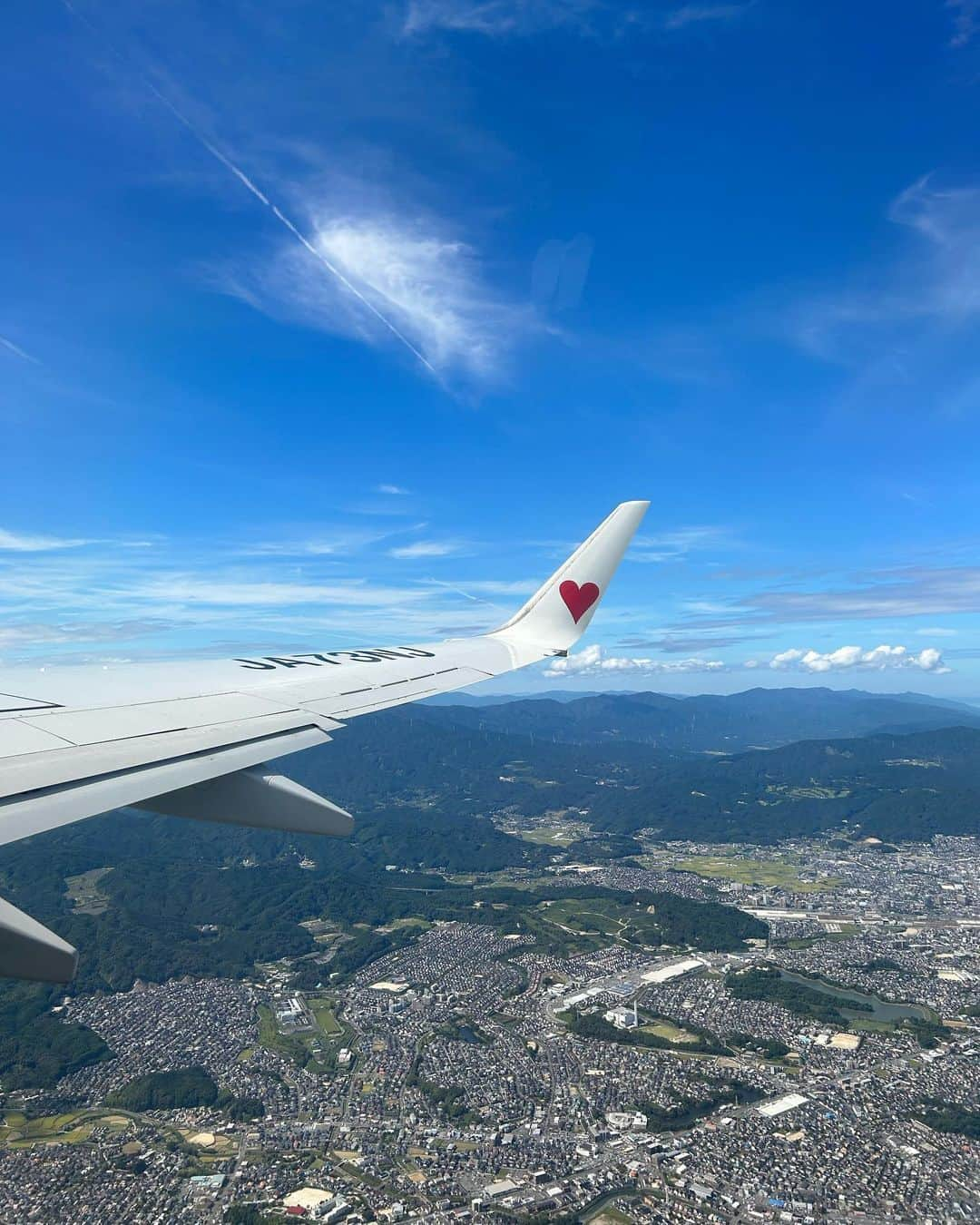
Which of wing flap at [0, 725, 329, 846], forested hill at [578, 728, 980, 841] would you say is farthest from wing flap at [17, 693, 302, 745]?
forested hill at [578, 728, 980, 841]

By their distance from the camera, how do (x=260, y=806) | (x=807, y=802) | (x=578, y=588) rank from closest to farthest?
(x=260, y=806) → (x=578, y=588) → (x=807, y=802)

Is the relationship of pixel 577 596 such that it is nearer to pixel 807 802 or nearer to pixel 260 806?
pixel 260 806

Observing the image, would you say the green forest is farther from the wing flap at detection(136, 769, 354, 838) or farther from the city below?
the wing flap at detection(136, 769, 354, 838)

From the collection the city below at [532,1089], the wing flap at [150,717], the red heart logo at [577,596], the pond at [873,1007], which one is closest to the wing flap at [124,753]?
the wing flap at [150,717]

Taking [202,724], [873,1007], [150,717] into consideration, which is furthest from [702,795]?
[150,717]

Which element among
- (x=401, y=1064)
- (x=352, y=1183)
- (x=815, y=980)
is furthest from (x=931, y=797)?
(x=352, y=1183)

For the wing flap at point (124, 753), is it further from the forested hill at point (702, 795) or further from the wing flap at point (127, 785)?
the forested hill at point (702, 795)
